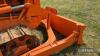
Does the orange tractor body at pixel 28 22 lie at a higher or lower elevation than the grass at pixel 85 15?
higher

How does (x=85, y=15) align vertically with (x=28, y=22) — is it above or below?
below

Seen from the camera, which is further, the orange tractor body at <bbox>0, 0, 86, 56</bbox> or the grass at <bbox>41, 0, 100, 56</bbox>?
the grass at <bbox>41, 0, 100, 56</bbox>

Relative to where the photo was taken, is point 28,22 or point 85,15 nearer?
point 28,22

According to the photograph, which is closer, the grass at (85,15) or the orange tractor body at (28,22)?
the orange tractor body at (28,22)

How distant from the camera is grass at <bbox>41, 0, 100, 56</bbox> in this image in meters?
5.90

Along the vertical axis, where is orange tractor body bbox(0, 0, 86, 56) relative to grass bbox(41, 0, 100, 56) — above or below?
above

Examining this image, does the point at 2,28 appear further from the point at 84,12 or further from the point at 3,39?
the point at 84,12

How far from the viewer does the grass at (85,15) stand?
5904 millimetres

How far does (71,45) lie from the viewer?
5.91 metres

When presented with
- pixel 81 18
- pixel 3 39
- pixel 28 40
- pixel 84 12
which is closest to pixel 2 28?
pixel 3 39

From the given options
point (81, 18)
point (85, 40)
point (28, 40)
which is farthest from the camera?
point (81, 18)

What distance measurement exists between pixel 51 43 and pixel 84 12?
12.7 feet

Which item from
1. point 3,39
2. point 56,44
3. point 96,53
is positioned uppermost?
point 3,39

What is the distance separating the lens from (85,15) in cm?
850
